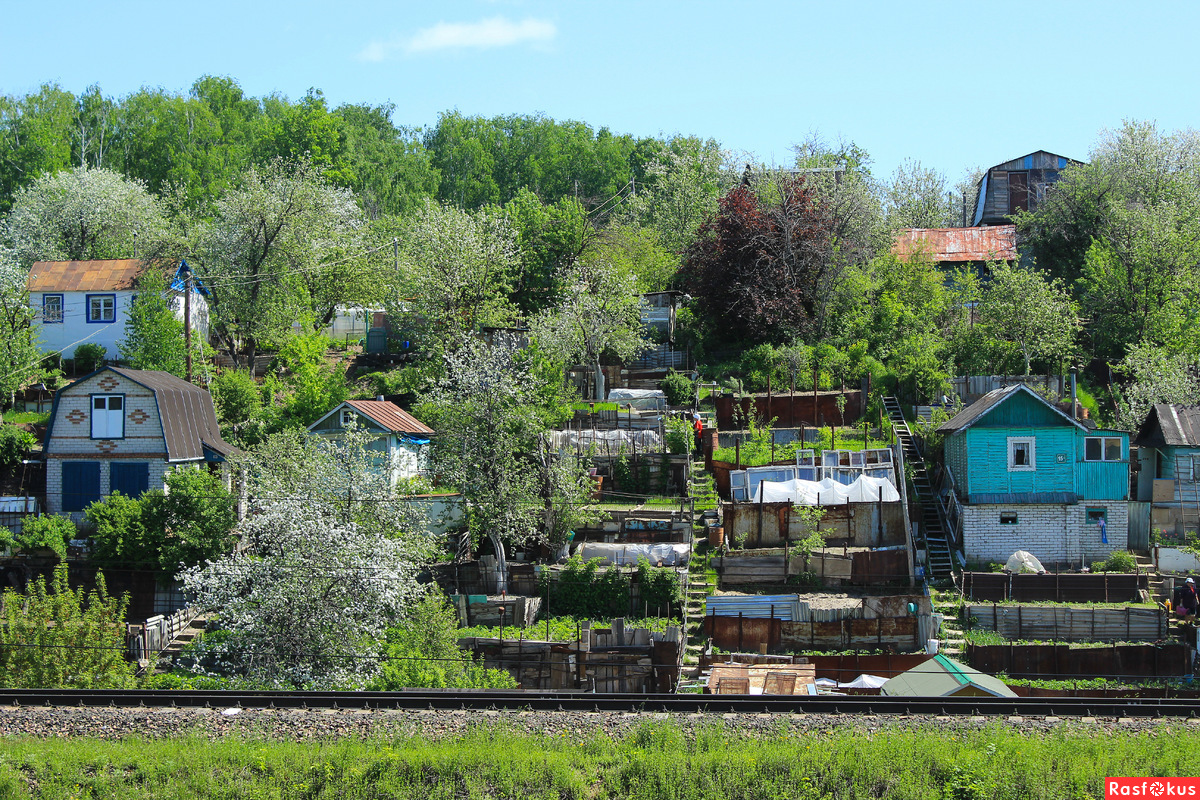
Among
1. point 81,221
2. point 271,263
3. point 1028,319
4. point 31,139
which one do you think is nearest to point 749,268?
point 1028,319

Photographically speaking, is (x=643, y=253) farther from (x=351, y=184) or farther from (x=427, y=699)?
(x=427, y=699)

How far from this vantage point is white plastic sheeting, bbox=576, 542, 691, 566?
29156mm

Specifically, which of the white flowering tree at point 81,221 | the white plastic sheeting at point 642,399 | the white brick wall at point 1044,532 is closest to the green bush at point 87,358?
the white flowering tree at point 81,221

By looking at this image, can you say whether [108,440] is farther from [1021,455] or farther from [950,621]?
[1021,455]

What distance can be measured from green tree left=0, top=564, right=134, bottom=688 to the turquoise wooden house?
23141 millimetres

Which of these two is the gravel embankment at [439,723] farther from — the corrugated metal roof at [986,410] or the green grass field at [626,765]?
the corrugated metal roof at [986,410]

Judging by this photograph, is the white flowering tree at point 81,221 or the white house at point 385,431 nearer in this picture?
the white house at point 385,431

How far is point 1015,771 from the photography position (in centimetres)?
1487

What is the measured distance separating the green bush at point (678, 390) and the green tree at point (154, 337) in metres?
19.2

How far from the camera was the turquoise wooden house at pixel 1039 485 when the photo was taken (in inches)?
1190

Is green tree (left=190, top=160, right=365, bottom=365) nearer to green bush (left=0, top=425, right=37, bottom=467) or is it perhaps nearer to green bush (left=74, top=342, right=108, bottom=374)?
green bush (left=74, top=342, right=108, bottom=374)

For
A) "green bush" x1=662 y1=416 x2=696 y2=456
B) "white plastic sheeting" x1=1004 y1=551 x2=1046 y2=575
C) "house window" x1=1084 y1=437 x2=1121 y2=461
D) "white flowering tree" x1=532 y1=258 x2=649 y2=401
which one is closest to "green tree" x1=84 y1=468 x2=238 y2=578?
"green bush" x1=662 y1=416 x2=696 y2=456

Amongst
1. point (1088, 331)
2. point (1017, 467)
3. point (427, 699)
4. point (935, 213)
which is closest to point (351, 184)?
point (935, 213)

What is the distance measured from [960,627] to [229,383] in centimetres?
2750
